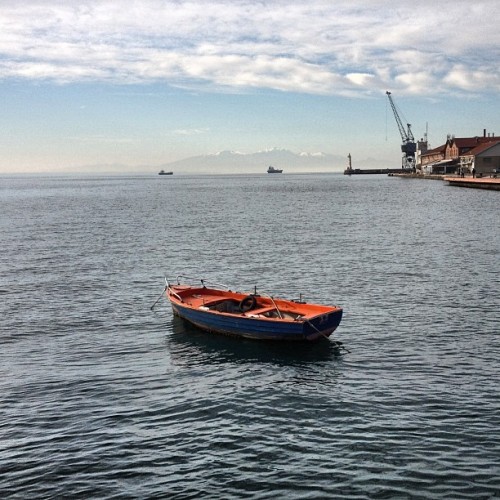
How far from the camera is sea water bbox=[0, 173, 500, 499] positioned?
16281 millimetres

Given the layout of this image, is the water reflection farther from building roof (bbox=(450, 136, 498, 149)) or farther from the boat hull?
building roof (bbox=(450, 136, 498, 149))

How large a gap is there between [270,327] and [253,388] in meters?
5.20

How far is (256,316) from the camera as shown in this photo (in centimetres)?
2816

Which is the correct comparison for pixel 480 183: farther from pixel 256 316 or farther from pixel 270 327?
pixel 270 327

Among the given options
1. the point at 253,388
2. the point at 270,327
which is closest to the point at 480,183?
the point at 270,327

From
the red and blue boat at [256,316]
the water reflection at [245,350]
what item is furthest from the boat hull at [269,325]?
the water reflection at [245,350]

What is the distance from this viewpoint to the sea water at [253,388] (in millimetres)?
16281

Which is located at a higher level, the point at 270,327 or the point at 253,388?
the point at 270,327

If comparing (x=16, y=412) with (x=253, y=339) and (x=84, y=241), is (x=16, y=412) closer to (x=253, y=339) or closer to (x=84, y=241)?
(x=253, y=339)

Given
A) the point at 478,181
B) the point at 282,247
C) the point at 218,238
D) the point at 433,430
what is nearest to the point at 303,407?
the point at 433,430

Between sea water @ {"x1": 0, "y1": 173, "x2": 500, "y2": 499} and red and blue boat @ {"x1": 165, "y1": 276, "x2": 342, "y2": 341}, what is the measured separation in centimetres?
65

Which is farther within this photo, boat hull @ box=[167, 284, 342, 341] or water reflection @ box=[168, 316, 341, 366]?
boat hull @ box=[167, 284, 342, 341]

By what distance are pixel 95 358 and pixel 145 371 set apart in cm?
297

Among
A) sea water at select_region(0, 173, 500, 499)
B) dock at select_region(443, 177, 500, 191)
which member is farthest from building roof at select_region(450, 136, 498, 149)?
sea water at select_region(0, 173, 500, 499)
